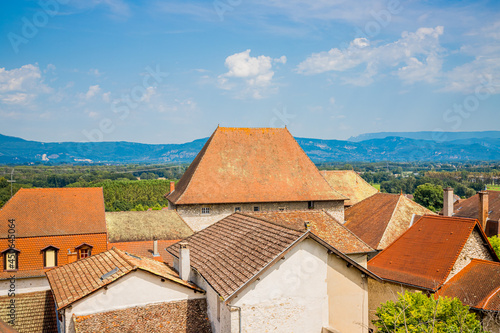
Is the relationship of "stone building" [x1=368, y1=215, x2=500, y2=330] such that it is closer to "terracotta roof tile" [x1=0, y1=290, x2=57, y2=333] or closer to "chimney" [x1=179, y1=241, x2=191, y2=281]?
"chimney" [x1=179, y1=241, x2=191, y2=281]

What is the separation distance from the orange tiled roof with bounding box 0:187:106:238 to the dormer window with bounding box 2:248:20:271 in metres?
0.85

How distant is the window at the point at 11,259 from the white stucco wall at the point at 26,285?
27.2 inches

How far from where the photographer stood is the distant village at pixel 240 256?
34.5 ft

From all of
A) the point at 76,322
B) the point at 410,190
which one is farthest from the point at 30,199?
the point at 410,190

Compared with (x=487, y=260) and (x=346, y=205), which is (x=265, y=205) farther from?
(x=487, y=260)

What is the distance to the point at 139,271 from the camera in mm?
10906

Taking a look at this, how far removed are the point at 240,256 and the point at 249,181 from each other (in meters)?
17.0

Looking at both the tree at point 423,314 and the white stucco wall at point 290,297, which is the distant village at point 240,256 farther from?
the tree at point 423,314

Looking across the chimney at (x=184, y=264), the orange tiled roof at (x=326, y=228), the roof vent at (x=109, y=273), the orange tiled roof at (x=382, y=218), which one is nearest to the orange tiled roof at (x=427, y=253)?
the orange tiled roof at (x=326, y=228)

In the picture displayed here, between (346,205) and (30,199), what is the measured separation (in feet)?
74.2

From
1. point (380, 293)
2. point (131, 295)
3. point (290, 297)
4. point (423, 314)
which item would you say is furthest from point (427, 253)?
point (131, 295)

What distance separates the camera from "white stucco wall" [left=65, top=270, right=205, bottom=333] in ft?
33.9

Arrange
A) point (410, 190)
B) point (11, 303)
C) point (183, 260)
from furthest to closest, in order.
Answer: point (410, 190) → point (11, 303) → point (183, 260)

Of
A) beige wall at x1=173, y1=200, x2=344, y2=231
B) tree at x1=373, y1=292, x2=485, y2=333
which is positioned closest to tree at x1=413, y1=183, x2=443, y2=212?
beige wall at x1=173, y1=200, x2=344, y2=231
